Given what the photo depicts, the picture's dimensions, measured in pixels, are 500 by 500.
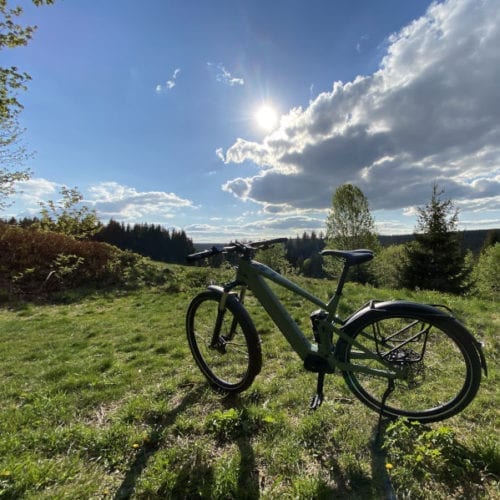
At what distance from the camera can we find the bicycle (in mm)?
2334

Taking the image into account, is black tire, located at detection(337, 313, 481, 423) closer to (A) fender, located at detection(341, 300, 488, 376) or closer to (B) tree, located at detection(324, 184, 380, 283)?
(A) fender, located at detection(341, 300, 488, 376)

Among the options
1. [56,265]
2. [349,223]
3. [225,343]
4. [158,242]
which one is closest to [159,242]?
[158,242]

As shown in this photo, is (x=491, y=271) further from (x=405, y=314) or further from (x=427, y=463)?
(x=427, y=463)

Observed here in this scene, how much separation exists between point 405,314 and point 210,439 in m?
1.94

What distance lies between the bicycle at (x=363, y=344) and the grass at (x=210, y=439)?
0.20m

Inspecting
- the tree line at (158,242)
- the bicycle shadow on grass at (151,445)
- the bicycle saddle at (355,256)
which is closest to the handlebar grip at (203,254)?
the bicycle saddle at (355,256)

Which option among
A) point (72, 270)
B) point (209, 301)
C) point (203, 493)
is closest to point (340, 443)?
point (203, 493)

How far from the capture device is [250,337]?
9.29 feet

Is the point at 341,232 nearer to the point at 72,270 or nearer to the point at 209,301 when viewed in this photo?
the point at 72,270

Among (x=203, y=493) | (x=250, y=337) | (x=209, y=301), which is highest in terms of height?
(x=209, y=301)

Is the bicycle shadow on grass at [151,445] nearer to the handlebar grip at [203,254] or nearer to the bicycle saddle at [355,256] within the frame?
the handlebar grip at [203,254]

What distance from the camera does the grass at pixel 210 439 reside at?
2.00m

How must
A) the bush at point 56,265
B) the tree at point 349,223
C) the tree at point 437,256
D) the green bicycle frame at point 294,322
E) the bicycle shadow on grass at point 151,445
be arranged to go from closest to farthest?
the bicycle shadow on grass at point 151,445 < the green bicycle frame at point 294,322 < the bush at point 56,265 < the tree at point 437,256 < the tree at point 349,223

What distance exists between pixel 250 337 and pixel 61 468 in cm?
176
